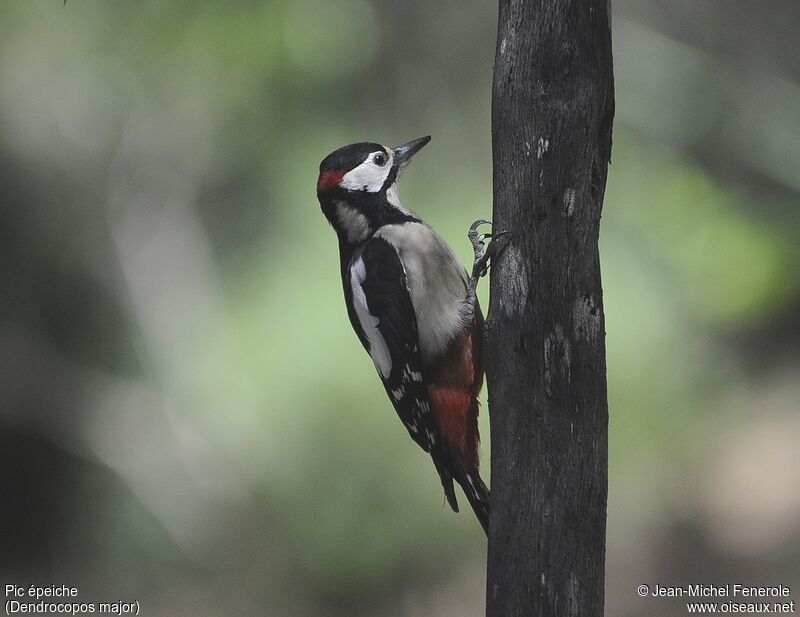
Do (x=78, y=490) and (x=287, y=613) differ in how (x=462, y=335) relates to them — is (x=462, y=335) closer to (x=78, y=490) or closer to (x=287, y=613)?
(x=287, y=613)

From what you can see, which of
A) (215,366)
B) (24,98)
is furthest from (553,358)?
(24,98)

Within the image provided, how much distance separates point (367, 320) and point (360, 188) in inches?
13.6

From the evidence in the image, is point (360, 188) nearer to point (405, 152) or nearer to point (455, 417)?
point (405, 152)

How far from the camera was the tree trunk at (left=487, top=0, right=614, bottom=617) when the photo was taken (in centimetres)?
144

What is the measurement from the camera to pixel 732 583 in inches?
165

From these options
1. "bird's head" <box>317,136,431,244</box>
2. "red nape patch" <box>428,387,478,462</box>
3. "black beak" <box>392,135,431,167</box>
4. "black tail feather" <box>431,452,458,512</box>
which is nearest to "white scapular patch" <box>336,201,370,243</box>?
"bird's head" <box>317,136,431,244</box>

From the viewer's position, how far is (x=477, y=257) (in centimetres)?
193

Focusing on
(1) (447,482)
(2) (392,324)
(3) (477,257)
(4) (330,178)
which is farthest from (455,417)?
(4) (330,178)

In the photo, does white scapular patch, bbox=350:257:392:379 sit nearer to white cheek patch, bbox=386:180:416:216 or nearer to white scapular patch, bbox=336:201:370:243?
white scapular patch, bbox=336:201:370:243

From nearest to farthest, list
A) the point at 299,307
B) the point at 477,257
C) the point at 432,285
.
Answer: the point at 477,257, the point at 432,285, the point at 299,307

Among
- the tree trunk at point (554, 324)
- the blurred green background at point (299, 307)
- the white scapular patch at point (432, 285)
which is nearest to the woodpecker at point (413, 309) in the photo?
the white scapular patch at point (432, 285)

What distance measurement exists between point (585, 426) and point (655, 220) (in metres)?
3.10

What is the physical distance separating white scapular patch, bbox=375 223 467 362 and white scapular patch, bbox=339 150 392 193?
6.2 inches

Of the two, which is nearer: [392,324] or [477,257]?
[477,257]
